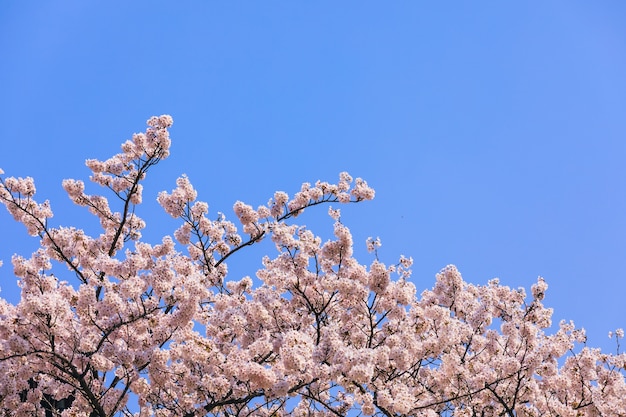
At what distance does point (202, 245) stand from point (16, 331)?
546 centimetres

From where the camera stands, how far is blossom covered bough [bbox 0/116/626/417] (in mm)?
10805

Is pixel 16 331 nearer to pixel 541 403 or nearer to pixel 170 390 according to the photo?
pixel 170 390

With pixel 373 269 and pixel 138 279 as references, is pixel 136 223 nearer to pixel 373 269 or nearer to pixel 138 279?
pixel 138 279

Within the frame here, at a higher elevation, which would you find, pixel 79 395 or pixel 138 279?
pixel 138 279

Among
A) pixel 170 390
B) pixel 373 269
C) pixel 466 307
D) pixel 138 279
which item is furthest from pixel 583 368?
pixel 138 279

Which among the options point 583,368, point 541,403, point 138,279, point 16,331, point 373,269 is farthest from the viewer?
point 583,368

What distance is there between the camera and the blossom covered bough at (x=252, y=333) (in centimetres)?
1080

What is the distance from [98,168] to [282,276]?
20.1 ft

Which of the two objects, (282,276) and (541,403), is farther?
Answer: (541,403)

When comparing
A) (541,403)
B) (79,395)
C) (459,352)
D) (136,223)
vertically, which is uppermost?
(136,223)

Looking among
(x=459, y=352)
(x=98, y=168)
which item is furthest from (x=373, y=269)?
(x=98, y=168)

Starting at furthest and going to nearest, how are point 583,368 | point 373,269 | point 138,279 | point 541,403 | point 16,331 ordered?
point 583,368 → point 541,403 → point 373,269 → point 138,279 → point 16,331

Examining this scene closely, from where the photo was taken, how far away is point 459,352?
14.5 meters

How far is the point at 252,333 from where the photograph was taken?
12.5m
